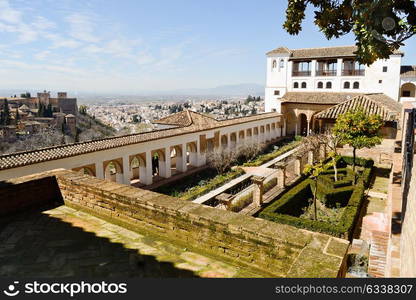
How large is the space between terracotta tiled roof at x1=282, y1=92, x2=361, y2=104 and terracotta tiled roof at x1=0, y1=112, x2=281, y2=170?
13587 millimetres

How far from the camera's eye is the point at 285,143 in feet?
118

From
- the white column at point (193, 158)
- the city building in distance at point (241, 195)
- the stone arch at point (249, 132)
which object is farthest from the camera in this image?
the stone arch at point (249, 132)

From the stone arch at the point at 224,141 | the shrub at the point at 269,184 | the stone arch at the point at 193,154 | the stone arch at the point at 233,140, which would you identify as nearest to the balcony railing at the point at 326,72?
the stone arch at the point at 233,140

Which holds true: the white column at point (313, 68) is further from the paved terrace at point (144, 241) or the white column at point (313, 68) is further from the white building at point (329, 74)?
the paved terrace at point (144, 241)

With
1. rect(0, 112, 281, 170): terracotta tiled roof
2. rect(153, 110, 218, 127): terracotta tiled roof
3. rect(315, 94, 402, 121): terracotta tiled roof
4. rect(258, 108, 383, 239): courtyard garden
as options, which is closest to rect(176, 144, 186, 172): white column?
rect(0, 112, 281, 170): terracotta tiled roof

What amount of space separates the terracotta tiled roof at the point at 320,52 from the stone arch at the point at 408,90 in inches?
219

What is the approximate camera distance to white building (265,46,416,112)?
3588 cm

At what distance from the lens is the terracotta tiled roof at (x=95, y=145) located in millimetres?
13351

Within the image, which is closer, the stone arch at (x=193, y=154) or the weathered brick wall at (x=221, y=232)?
the weathered brick wall at (x=221, y=232)

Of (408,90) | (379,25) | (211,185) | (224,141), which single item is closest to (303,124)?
(408,90)

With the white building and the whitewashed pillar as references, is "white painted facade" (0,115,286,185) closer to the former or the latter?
the whitewashed pillar

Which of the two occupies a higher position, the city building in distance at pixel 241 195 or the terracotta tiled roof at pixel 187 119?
the terracotta tiled roof at pixel 187 119

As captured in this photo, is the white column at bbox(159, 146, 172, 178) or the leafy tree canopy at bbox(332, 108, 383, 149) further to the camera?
the white column at bbox(159, 146, 172, 178)

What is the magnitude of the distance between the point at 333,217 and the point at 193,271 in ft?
39.4
